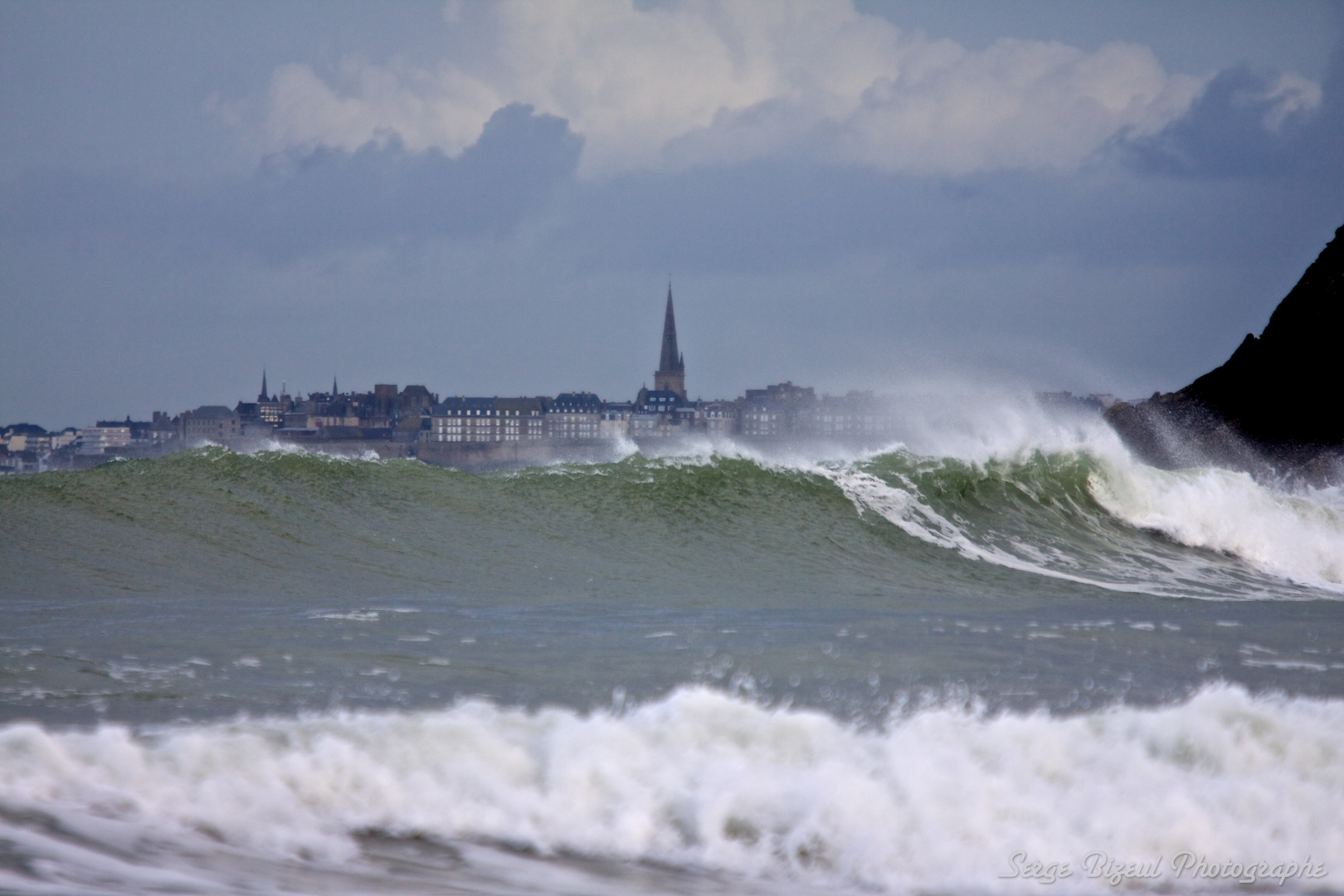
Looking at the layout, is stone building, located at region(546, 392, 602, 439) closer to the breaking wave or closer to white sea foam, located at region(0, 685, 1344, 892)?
the breaking wave

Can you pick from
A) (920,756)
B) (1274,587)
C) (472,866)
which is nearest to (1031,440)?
(1274,587)

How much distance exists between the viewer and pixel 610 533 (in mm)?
13445

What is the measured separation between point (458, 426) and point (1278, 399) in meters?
123

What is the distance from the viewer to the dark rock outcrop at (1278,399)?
101 ft

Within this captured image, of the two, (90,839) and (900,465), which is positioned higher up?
(900,465)

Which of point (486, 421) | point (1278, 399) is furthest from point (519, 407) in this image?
point (1278, 399)

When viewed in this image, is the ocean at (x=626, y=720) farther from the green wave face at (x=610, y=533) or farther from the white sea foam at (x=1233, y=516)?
the white sea foam at (x=1233, y=516)

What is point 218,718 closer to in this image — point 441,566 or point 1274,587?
point 441,566

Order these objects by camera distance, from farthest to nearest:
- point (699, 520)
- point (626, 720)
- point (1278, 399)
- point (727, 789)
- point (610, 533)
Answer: point (1278, 399)
point (699, 520)
point (610, 533)
point (626, 720)
point (727, 789)

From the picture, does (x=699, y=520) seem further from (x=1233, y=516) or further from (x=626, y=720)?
(x=626, y=720)

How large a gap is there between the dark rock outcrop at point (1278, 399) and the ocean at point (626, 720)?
69.9 ft

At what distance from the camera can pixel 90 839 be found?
3.71 m

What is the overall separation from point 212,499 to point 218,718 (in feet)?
30.1

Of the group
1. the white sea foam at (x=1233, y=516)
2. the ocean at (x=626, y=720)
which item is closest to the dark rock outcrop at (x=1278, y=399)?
the white sea foam at (x=1233, y=516)
